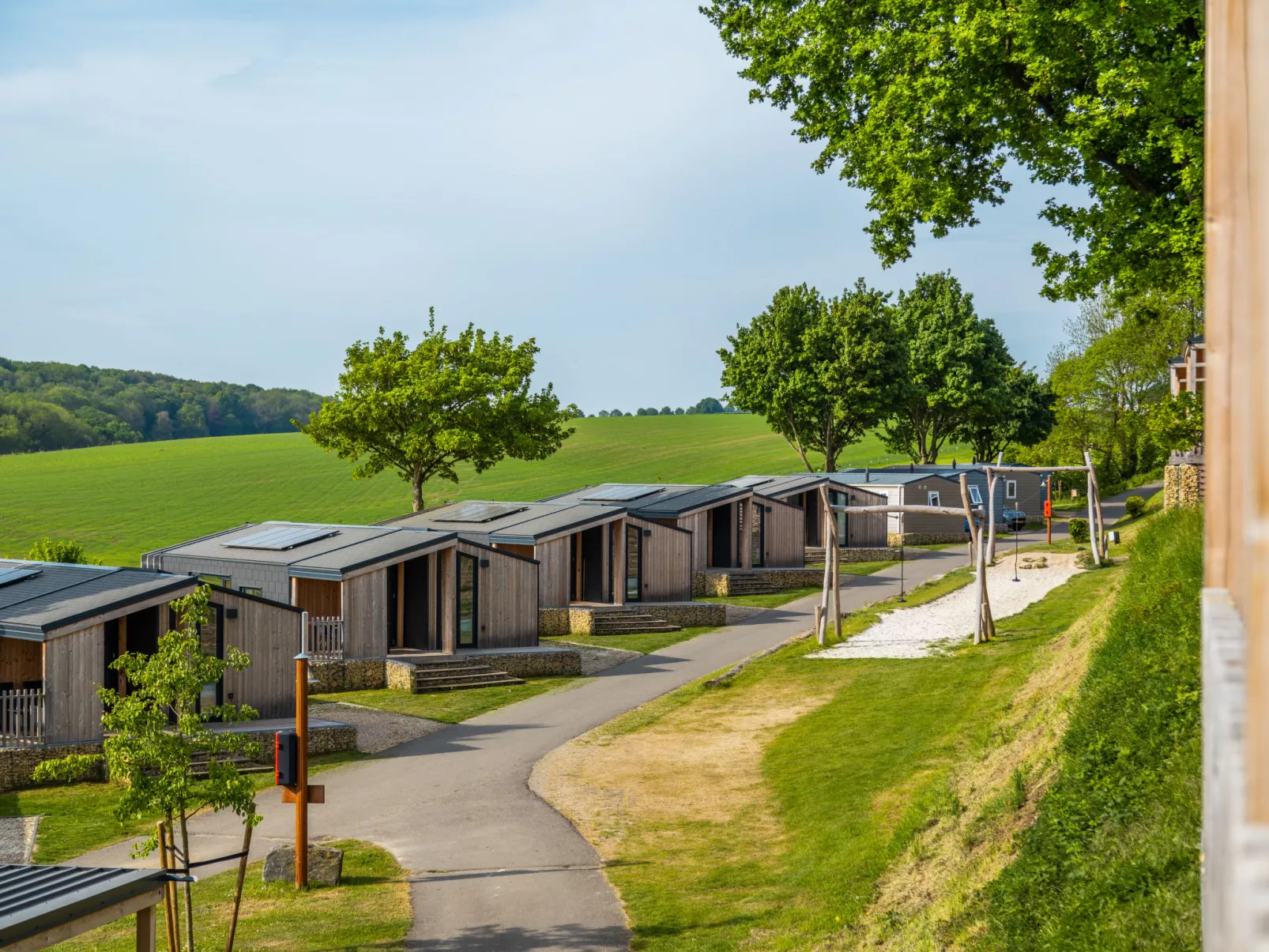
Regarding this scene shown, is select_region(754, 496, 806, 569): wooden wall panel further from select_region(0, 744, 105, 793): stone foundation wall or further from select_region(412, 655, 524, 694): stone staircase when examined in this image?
select_region(0, 744, 105, 793): stone foundation wall

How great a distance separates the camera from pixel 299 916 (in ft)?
46.7

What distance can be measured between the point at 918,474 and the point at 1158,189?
41815 millimetres

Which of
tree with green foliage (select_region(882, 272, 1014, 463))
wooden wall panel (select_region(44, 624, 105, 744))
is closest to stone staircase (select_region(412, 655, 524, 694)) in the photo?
wooden wall panel (select_region(44, 624, 105, 744))

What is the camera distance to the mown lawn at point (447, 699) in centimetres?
2636

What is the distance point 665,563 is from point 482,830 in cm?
2377

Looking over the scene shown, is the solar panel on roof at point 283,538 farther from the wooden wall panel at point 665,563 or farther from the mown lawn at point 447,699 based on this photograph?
the wooden wall panel at point 665,563

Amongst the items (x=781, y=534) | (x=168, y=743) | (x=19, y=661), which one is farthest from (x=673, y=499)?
(x=168, y=743)

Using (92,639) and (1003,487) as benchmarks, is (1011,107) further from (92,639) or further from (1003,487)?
(1003,487)

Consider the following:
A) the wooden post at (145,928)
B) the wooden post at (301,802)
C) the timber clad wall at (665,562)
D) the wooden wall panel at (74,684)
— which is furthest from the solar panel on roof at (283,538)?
the wooden post at (145,928)

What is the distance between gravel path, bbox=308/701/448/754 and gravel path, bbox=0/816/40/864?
629 cm

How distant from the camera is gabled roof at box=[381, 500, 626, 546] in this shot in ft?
125

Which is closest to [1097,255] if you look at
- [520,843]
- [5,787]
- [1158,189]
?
[1158,189]

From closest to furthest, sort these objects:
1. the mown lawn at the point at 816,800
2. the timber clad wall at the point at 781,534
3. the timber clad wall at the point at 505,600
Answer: the mown lawn at the point at 816,800
the timber clad wall at the point at 505,600
the timber clad wall at the point at 781,534

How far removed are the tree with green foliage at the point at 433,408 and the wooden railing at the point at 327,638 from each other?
22474mm
